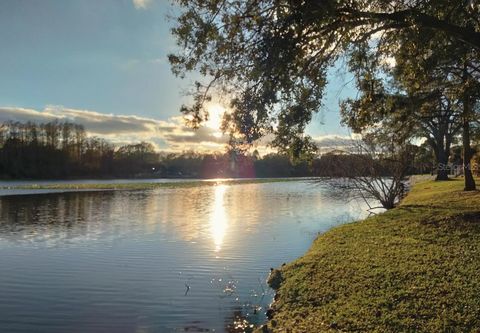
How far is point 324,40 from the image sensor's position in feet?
37.7

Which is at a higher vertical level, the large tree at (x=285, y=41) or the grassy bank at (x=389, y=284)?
the large tree at (x=285, y=41)

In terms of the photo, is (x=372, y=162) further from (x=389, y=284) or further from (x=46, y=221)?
(x=46, y=221)

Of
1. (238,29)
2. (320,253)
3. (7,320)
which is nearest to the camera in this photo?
(238,29)

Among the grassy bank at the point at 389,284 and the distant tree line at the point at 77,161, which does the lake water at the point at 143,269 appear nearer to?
the grassy bank at the point at 389,284

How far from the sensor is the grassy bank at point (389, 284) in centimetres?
775

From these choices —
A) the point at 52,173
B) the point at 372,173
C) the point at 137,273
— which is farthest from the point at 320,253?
the point at 52,173

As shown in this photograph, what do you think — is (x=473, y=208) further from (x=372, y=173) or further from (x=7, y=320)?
(x=7, y=320)

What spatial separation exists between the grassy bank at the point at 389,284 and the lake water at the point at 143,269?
1304 mm

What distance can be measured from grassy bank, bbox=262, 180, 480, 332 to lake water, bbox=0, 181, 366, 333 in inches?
51.3

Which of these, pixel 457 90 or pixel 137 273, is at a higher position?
pixel 457 90

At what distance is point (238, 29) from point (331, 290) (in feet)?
19.8

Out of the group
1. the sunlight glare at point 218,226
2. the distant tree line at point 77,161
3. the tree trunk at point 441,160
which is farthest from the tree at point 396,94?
the distant tree line at point 77,161

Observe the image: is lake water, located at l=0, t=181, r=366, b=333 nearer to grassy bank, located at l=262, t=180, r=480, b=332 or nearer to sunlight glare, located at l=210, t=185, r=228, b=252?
sunlight glare, located at l=210, t=185, r=228, b=252

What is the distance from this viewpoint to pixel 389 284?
964 cm
